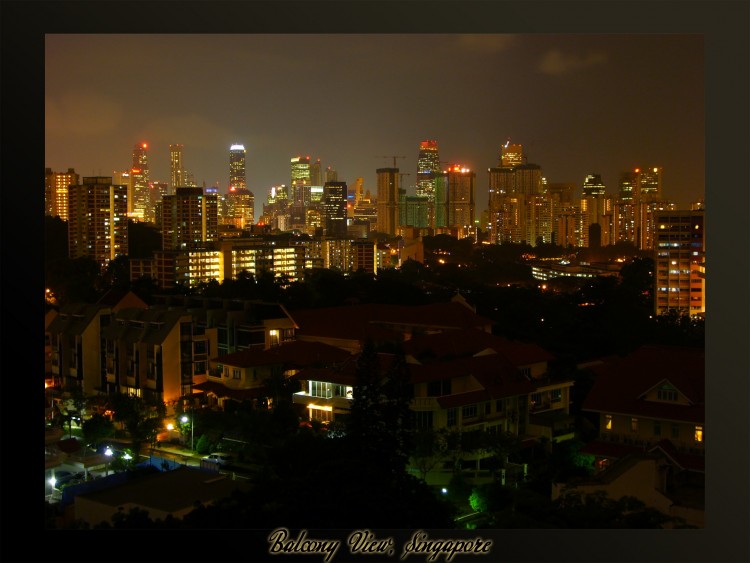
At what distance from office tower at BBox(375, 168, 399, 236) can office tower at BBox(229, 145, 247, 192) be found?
209 cm

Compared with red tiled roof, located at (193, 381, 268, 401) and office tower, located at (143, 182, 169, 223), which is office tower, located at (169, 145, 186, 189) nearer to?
red tiled roof, located at (193, 381, 268, 401)

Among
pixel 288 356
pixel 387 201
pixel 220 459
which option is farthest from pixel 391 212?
pixel 220 459

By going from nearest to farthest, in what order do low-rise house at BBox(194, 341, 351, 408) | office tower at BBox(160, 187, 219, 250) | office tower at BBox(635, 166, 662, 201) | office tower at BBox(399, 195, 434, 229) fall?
low-rise house at BBox(194, 341, 351, 408) < office tower at BBox(635, 166, 662, 201) < office tower at BBox(399, 195, 434, 229) < office tower at BBox(160, 187, 219, 250)

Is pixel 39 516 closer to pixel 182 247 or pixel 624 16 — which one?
pixel 624 16

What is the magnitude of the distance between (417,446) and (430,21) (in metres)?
2.82

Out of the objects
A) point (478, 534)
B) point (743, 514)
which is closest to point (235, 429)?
point (478, 534)

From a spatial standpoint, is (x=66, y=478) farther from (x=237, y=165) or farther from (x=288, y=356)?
(x=288, y=356)

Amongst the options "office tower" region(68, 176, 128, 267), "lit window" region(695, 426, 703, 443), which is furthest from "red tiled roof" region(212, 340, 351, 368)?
"office tower" region(68, 176, 128, 267)

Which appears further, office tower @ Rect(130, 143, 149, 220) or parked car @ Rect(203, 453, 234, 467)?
office tower @ Rect(130, 143, 149, 220)

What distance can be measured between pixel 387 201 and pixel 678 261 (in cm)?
377

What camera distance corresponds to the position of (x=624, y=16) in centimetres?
277

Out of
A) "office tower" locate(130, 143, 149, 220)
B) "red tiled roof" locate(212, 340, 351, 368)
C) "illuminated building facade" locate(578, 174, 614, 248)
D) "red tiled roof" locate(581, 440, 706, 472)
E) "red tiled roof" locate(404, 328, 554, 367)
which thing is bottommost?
"red tiled roof" locate(581, 440, 706, 472)

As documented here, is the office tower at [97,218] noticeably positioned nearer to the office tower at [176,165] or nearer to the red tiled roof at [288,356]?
the office tower at [176,165]

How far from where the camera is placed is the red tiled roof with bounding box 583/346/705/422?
491cm
